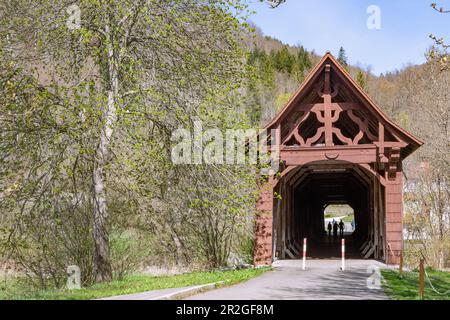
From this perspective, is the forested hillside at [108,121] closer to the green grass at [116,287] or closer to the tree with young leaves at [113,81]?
the tree with young leaves at [113,81]

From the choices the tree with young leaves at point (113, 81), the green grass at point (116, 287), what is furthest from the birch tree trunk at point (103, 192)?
the green grass at point (116, 287)

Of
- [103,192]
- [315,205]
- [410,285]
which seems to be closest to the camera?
[410,285]

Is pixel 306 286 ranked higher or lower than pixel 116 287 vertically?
higher

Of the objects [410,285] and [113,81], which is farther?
[113,81]

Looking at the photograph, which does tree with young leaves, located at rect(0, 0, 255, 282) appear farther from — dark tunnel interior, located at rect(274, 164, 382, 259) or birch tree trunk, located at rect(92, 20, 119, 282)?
dark tunnel interior, located at rect(274, 164, 382, 259)

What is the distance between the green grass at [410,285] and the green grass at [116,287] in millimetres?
3381

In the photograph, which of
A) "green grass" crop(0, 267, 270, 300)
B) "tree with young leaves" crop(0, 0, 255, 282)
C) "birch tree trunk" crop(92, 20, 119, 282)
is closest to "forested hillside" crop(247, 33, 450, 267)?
"tree with young leaves" crop(0, 0, 255, 282)

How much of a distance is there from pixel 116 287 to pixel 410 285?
258 inches

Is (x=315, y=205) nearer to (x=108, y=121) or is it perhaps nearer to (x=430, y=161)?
(x=430, y=161)

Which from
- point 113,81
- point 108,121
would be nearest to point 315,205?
point 113,81

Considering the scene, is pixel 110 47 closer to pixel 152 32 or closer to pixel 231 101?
pixel 152 32

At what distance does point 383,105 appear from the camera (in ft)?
197

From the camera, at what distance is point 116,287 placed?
1259 cm
